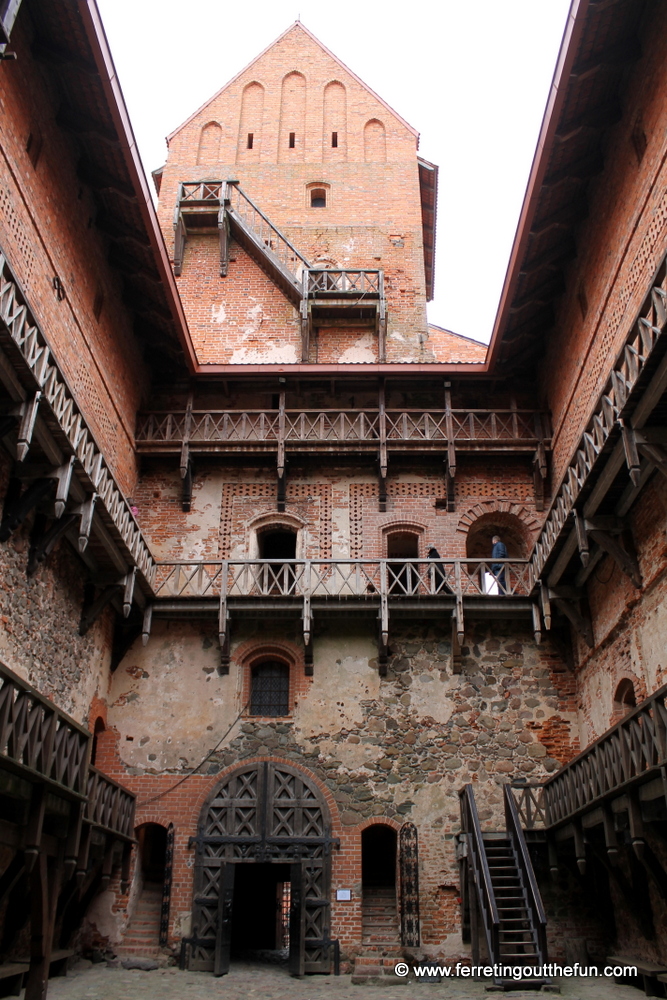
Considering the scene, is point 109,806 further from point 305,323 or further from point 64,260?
point 305,323

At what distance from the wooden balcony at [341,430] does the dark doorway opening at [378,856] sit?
23.3 feet

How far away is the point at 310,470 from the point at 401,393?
2.66 meters

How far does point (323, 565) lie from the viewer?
16203mm

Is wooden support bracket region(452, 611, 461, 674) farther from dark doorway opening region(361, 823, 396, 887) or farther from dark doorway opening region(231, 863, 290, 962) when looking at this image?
dark doorway opening region(231, 863, 290, 962)

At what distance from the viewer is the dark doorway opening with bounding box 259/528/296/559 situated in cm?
1772

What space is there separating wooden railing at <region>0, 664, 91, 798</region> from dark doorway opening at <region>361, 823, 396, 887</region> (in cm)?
587

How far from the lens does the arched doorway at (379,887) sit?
1322 centimetres

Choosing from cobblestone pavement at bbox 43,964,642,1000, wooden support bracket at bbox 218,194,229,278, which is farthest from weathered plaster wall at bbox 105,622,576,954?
wooden support bracket at bbox 218,194,229,278

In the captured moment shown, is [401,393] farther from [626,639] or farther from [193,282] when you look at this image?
[626,639]

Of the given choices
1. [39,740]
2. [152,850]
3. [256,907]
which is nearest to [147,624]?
[152,850]

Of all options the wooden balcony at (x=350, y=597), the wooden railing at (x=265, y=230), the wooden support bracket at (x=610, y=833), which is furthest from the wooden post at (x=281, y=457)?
the wooden support bracket at (x=610, y=833)

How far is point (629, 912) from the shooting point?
469 inches

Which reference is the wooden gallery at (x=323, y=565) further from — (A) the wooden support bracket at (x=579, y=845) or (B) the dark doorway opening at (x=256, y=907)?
(A) the wooden support bracket at (x=579, y=845)

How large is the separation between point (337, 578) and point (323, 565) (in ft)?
1.26
